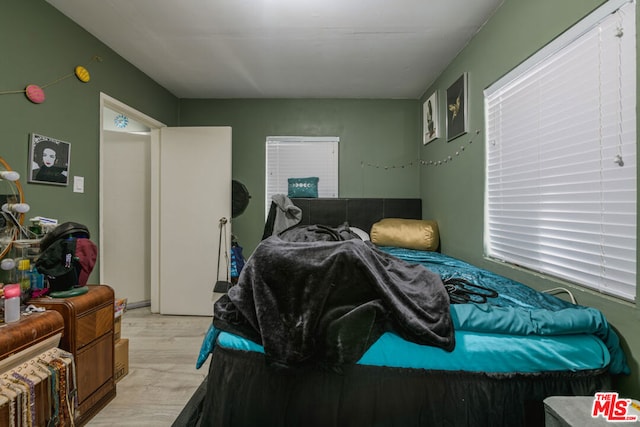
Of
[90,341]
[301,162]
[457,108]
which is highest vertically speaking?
[457,108]

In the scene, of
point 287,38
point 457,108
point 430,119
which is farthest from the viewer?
point 430,119

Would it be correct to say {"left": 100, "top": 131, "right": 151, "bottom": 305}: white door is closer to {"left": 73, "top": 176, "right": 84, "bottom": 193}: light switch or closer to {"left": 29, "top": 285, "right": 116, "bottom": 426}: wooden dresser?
{"left": 73, "top": 176, "right": 84, "bottom": 193}: light switch

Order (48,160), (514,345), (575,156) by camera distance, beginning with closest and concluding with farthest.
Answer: (514,345)
(575,156)
(48,160)

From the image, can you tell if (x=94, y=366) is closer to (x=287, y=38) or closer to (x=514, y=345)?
(x=514, y=345)

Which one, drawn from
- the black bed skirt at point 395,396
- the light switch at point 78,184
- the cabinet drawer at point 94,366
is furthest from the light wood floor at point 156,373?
the light switch at point 78,184

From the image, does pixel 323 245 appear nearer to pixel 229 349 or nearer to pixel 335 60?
pixel 229 349

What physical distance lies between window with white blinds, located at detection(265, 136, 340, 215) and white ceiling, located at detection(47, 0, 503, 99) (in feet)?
2.14

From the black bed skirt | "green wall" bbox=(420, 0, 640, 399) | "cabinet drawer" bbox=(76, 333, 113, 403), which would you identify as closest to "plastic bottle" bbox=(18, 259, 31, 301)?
"cabinet drawer" bbox=(76, 333, 113, 403)

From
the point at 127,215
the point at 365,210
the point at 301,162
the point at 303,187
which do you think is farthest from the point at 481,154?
the point at 127,215

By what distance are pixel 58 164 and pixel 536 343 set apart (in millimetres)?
2832

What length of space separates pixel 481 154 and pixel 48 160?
300cm

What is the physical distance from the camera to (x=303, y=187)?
3.52m

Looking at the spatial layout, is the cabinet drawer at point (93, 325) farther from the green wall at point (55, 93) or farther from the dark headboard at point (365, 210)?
the dark headboard at point (365, 210)

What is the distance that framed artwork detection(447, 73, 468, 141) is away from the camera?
2375mm
